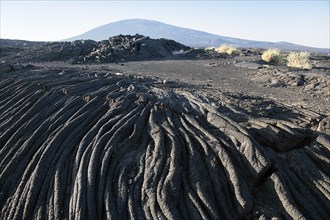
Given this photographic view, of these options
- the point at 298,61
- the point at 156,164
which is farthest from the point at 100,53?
the point at 156,164

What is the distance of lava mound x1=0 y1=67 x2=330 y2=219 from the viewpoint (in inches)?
271

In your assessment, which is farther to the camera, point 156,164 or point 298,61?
point 298,61

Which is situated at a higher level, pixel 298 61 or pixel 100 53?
pixel 100 53

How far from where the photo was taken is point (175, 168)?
738 centimetres

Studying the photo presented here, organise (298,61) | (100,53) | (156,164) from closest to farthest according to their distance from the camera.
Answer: (156,164) → (298,61) → (100,53)

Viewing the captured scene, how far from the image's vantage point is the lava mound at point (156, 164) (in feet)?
22.6

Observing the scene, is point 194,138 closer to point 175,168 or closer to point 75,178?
point 175,168

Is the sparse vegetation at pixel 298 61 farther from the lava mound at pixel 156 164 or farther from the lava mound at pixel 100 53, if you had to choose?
the lava mound at pixel 156 164

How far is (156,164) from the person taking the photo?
24.7 ft

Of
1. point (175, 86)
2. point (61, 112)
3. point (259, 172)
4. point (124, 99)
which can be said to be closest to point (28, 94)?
point (61, 112)

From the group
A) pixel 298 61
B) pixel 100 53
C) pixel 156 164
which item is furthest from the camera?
pixel 100 53

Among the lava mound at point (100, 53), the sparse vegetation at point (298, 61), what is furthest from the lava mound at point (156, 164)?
the lava mound at point (100, 53)

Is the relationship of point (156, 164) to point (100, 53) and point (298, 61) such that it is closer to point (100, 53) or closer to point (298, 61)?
point (298, 61)

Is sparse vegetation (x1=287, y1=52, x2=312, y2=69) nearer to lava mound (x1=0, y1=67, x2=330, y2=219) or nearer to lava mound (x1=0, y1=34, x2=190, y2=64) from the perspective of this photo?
lava mound (x1=0, y1=34, x2=190, y2=64)
